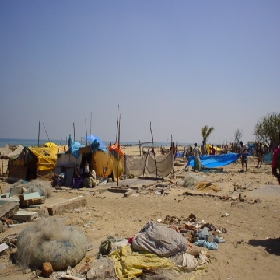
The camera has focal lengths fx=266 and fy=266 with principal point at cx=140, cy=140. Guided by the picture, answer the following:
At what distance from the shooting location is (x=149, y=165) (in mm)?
15211

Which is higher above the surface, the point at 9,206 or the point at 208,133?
the point at 208,133

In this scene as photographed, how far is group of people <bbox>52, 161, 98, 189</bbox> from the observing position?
40.5 feet

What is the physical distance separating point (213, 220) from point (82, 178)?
720 cm

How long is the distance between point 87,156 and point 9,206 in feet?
21.0

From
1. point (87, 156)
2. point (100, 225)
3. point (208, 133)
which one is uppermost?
point (208, 133)

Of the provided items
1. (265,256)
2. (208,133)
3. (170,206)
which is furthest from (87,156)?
(208,133)

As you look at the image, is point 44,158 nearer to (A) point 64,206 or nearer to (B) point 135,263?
(A) point 64,206

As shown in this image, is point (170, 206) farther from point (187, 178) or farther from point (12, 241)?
point (12, 241)

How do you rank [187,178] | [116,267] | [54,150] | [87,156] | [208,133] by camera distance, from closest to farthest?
[116,267]
[187,178]
[87,156]
[54,150]
[208,133]

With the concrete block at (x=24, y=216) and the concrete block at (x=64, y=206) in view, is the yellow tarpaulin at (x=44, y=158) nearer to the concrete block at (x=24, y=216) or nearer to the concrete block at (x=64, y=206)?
the concrete block at (x=64, y=206)

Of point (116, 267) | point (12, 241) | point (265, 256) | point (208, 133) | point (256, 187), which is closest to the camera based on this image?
point (116, 267)

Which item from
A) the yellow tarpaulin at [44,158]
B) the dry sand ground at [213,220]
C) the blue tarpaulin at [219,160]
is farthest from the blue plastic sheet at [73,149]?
the blue tarpaulin at [219,160]

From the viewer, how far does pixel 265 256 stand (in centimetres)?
477

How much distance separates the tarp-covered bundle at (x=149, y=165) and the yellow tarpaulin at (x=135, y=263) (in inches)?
406
